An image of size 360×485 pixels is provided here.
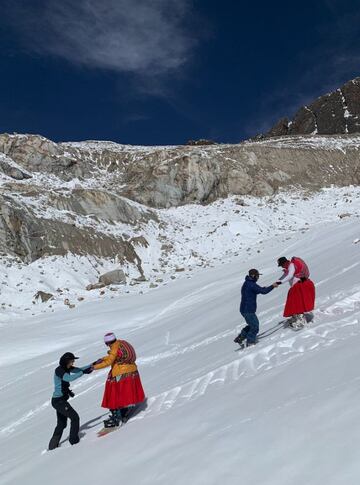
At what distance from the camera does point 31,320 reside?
19.9 metres

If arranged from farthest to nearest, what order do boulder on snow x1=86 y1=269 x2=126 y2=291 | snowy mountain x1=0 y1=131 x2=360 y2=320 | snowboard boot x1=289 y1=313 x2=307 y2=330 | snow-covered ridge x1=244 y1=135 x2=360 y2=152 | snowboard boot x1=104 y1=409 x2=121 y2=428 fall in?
snow-covered ridge x1=244 y1=135 x2=360 y2=152, snowy mountain x1=0 y1=131 x2=360 y2=320, boulder on snow x1=86 y1=269 x2=126 y2=291, snowboard boot x1=289 y1=313 x2=307 y2=330, snowboard boot x1=104 y1=409 x2=121 y2=428

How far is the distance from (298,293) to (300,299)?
0.13 m

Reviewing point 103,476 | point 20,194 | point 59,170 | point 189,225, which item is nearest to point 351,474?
point 103,476

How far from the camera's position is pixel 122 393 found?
7.61 m

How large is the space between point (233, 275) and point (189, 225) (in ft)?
45.1

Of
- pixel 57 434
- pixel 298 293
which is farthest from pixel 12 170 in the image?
pixel 57 434

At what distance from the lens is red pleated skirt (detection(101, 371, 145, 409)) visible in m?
7.57

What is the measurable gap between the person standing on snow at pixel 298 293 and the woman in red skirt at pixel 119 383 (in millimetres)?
→ 3552

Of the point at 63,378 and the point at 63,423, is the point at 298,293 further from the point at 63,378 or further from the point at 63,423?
the point at 63,423

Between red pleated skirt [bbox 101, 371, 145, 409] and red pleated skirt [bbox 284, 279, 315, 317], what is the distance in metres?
3.71

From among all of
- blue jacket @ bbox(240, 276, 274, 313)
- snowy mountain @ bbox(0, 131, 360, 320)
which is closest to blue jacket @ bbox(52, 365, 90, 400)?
blue jacket @ bbox(240, 276, 274, 313)

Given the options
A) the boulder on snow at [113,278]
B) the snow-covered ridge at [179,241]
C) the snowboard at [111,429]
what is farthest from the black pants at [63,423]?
the boulder on snow at [113,278]

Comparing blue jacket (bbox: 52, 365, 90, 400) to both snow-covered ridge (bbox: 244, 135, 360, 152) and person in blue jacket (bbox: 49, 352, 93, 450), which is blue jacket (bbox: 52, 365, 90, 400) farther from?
snow-covered ridge (bbox: 244, 135, 360, 152)

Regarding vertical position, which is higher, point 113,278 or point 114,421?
point 113,278
